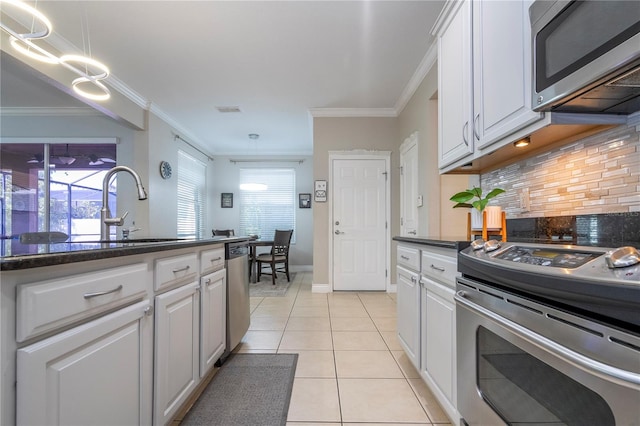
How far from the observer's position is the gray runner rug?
145cm

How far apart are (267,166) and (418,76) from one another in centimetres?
405

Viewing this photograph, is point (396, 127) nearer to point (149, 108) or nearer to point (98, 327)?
point (149, 108)

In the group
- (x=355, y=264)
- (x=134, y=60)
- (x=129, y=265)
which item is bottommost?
(x=355, y=264)

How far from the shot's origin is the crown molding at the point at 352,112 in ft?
13.9

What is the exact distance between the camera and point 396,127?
4.31 metres

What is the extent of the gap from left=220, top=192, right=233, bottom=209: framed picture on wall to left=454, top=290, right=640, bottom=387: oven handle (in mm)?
6123

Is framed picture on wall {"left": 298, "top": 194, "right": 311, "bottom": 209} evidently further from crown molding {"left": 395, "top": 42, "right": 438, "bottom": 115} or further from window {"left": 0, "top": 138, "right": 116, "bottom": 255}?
window {"left": 0, "top": 138, "right": 116, "bottom": 255}

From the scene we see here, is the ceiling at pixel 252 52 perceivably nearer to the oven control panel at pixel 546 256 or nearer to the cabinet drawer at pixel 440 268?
the cabinet drawer at pixel 440 268

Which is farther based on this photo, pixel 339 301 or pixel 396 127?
pixel 396 127

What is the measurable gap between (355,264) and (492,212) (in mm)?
3007

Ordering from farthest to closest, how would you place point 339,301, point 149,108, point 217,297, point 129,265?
point 149,108
point 339,301
point 217,297
point 129,265

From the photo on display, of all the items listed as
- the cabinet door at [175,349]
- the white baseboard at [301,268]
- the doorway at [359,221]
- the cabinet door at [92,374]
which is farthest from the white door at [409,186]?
the cabinet door at [92,374]

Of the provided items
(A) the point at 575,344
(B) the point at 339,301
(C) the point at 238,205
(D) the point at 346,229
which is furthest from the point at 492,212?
(C) the point at 238,205

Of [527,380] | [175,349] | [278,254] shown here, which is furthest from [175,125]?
[527,380]
